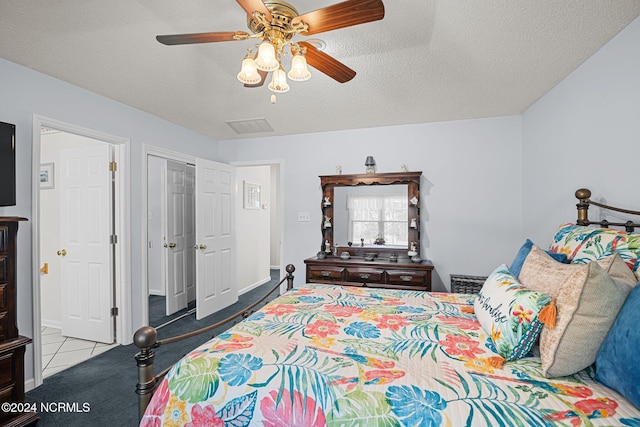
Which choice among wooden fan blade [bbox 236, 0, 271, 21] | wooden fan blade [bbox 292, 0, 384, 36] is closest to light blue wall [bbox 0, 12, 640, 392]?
wooden fan blade [bbox 292, 0, 384, 36]

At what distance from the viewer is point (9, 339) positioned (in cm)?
188

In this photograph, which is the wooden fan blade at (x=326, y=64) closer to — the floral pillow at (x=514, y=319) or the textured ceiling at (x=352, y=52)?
the textured ceiling at (x=352, y=52)

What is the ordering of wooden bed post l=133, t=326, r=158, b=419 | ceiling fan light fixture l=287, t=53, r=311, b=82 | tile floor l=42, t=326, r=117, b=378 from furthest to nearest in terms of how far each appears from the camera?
tile floor l=42, t=326, r=117, b=378
ceiling fan light fixture l=287, t=53, r=311, b=82
wooden bed post l=133, t=326, r=158, b=419

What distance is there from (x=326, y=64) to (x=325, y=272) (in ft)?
8.13

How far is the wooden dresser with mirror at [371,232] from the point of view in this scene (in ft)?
11.2

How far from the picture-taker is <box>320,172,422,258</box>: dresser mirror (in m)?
3.71

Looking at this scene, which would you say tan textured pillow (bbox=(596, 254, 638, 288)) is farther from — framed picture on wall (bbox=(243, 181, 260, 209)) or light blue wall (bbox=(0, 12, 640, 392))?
framed picture on wall (bbox=(243, 181, 260, 209))

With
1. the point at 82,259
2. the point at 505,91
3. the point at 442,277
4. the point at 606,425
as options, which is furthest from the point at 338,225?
the point at 606,425

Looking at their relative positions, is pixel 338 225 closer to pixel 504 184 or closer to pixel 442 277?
pixel 442 277

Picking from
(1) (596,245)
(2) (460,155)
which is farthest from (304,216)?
(1) (596,245)

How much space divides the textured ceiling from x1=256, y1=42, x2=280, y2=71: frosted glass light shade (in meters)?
0.41

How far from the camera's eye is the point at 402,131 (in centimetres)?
381

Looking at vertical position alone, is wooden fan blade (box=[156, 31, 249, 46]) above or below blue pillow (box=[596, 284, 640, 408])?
above

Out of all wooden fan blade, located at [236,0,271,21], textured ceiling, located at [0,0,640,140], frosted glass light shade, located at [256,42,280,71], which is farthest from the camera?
textured ceiling, located at [0,0,640,140]
